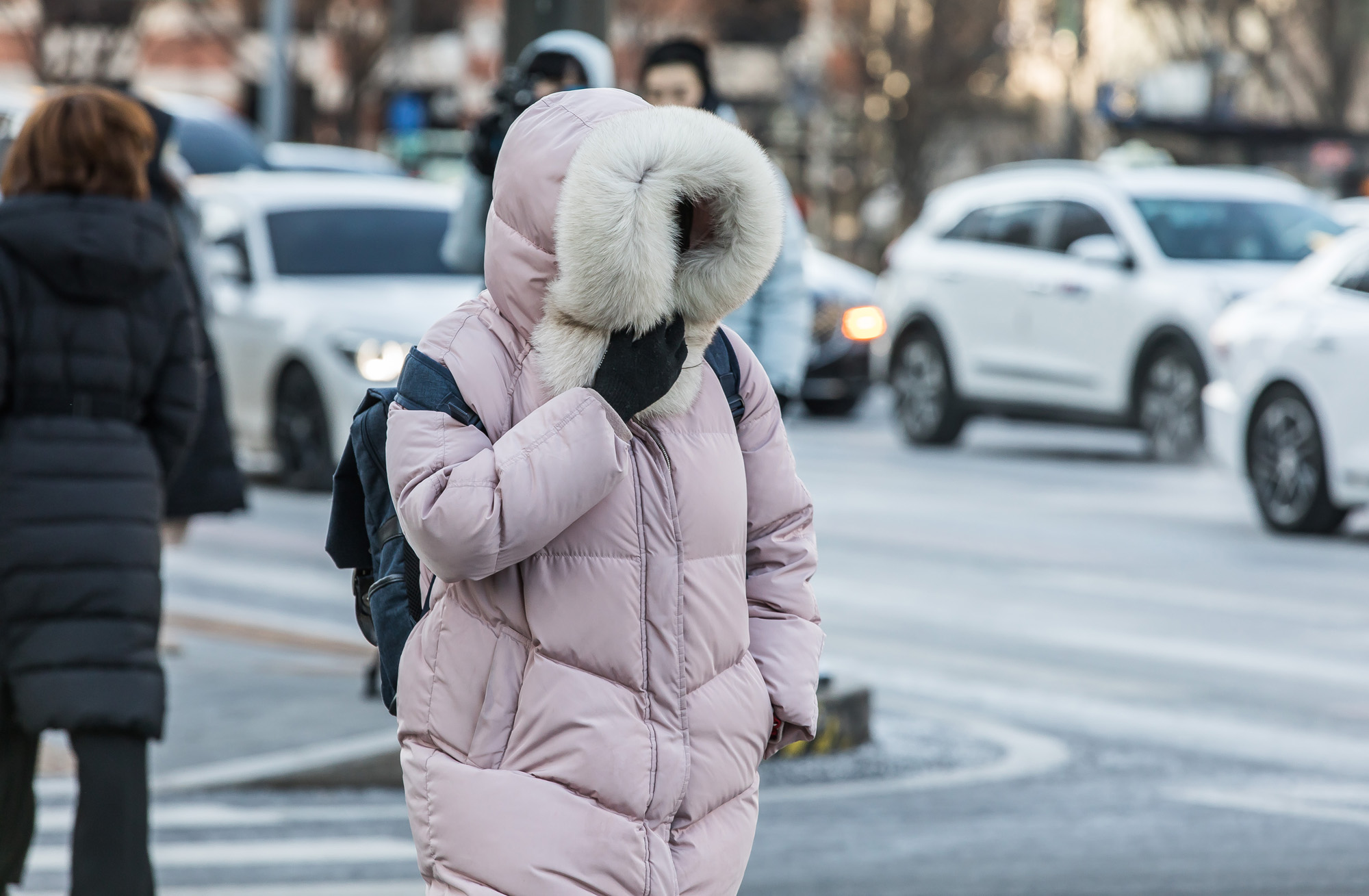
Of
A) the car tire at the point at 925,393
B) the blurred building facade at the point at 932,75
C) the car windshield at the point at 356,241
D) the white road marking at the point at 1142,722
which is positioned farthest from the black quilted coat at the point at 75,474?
the blurred building facade at the point at 932,75

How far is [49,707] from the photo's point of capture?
4504 mm

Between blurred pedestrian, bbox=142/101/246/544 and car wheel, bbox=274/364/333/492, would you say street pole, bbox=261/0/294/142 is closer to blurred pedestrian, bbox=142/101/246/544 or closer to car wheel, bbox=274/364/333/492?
car wheel, bbox=274/364/333/492

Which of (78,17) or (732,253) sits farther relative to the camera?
(78,17)

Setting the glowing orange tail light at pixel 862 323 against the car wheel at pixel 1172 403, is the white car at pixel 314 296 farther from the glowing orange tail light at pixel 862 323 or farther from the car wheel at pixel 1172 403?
the glowing orange tail light at pixel 862 323

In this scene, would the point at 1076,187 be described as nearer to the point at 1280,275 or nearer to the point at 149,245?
the point at 1280,275

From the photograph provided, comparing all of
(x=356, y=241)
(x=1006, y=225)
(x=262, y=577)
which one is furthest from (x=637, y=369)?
(x=1006, y=225)

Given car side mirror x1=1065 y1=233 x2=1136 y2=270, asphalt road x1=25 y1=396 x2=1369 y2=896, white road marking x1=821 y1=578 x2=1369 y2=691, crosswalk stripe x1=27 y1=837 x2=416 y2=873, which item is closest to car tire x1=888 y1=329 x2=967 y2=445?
car side mirror x1=1065 y1=233 x2=1136 y2=270

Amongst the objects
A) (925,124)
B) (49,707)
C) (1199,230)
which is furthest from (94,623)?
(925,124)

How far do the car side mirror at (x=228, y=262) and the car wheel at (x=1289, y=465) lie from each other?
549 centimetres

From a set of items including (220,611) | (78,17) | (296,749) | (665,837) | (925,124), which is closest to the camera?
(665,837)

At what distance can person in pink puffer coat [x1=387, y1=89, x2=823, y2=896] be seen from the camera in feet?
9.67

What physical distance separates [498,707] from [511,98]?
3.40 m

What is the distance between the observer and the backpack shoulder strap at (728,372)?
127 inches

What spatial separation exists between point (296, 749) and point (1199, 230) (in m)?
9.79
